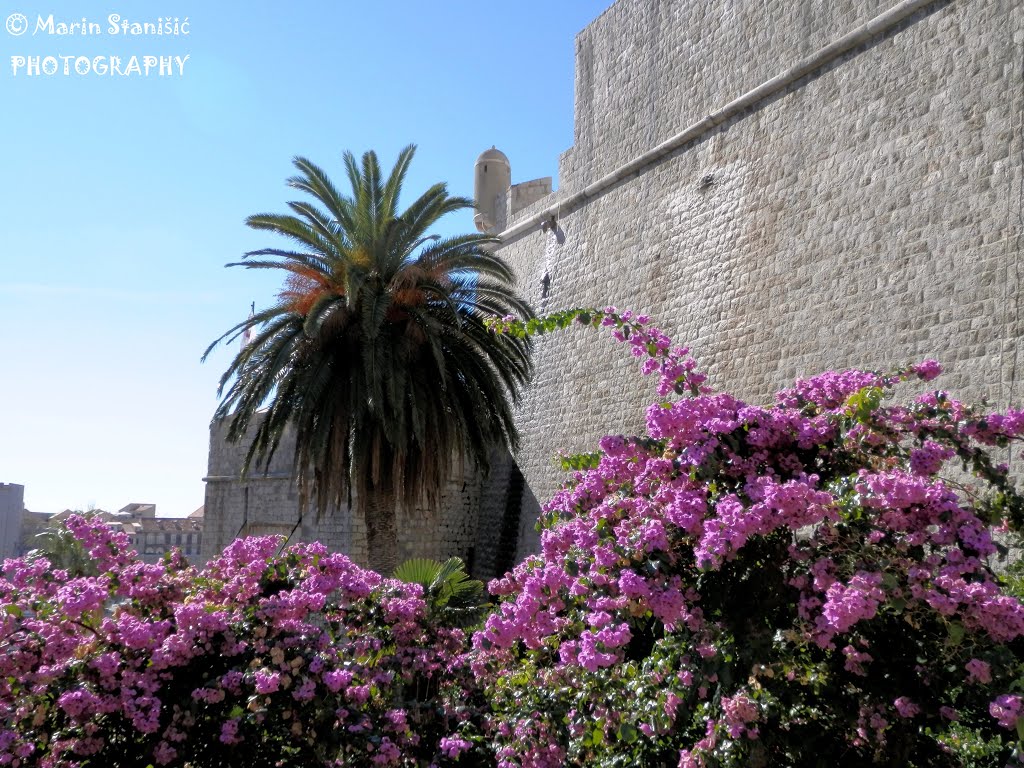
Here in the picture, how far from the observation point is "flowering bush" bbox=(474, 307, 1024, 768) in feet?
10.4

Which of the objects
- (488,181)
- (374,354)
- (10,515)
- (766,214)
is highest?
(488,181)

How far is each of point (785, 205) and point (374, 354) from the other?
4.34 meters

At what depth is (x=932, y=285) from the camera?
7887 millimetres

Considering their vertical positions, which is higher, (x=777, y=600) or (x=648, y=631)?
(x=777, y=600)

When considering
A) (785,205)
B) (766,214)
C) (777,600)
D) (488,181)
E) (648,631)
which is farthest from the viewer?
(488,181)

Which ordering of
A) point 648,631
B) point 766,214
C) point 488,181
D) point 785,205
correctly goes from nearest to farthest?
point 648,631, point 785,205, point 766,214, point 488,181

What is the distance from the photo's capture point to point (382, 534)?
11.3 metres

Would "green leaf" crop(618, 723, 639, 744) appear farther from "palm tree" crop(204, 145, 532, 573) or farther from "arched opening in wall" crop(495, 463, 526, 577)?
"arched opening in wall" crop(495, 463, 526, 577)

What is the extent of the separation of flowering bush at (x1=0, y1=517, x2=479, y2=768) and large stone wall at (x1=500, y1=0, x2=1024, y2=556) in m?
5.13

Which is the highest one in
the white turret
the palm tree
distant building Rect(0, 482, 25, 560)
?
the white turret

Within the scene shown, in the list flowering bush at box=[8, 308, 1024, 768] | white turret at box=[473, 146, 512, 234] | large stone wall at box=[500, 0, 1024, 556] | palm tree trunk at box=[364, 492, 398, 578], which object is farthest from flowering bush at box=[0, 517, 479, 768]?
white turret at box=[473, 146, 512, 234]

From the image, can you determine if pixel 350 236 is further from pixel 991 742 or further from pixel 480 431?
pixel 991 742

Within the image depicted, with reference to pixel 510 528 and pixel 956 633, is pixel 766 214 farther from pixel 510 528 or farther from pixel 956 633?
pixel 956 633

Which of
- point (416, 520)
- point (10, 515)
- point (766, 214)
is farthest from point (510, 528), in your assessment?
point (10, 515)
